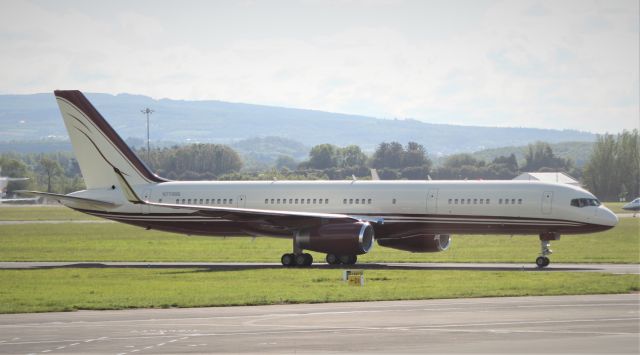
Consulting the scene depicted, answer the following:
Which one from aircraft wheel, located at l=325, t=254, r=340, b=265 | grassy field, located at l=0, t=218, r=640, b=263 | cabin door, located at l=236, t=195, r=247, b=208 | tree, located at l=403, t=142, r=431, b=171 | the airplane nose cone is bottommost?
grassy field, located at l=0, t=218, r=640, b=263

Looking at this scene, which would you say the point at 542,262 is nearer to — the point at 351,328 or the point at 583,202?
the point at 583,202

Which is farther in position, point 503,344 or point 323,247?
point 323,247

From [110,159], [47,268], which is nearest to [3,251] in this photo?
[110,159]

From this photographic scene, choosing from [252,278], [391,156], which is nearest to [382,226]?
[252,278]

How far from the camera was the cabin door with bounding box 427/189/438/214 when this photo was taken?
51.3 m

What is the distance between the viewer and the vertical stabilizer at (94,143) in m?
58.3

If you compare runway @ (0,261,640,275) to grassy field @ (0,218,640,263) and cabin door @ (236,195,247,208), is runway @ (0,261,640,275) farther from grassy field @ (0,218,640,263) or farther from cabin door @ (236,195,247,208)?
cabin door @ (236,195,247,208)

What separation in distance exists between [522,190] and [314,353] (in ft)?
96.5

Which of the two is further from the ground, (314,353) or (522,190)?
(522,190)

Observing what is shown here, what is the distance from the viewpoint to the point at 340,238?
49.6 meters

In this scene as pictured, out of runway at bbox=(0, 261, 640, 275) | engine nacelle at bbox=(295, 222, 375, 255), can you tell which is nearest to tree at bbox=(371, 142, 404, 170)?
runway at bbox=(0, 261, 640, 275)

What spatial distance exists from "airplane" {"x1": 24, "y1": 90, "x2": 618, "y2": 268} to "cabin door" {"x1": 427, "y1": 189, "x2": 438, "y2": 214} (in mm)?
53

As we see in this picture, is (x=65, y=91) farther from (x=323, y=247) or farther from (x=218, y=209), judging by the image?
(x=323, y=247)

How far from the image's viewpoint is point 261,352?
74.8 feet
